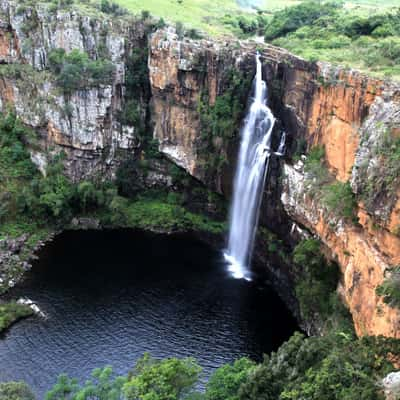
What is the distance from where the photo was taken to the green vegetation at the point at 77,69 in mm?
37969

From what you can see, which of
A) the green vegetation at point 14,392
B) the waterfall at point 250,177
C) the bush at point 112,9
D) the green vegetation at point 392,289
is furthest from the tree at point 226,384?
the bush at point 112,9

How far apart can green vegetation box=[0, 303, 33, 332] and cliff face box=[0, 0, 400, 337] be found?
1332 centimetres

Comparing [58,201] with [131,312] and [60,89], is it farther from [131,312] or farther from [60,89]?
[131,312]

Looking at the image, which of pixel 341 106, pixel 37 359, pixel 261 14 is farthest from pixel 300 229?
pixel 261 14

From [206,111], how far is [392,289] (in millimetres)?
22370

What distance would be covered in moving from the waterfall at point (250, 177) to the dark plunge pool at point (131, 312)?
1.69m

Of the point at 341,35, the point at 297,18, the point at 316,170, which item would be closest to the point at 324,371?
the point at 316,170

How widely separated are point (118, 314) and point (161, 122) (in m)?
16.5

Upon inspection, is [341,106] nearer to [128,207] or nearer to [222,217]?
[222,217]

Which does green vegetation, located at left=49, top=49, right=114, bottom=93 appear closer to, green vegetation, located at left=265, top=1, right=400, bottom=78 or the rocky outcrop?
the rocky outcrop

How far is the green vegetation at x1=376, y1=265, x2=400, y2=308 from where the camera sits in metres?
18.2

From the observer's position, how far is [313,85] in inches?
1137

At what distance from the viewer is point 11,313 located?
97.6ft

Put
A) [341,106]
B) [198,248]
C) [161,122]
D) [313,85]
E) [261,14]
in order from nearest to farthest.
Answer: [341,106]
[313,85]
[198,248]
[161,122]
[261,14]
